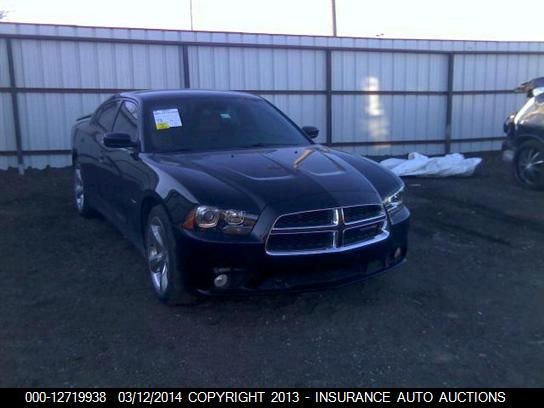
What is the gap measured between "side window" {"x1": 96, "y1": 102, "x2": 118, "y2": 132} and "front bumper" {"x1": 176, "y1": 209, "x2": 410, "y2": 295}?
2.48 meters

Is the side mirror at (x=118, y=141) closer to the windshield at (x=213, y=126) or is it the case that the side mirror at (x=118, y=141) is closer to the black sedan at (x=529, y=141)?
the windshield at (x=213, y=126)

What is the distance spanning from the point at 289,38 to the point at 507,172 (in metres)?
4.98

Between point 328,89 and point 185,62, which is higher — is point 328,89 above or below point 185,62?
below

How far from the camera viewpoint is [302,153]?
4984mm

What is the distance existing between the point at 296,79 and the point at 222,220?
8.86 metres

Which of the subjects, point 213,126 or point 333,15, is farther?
point 333,15

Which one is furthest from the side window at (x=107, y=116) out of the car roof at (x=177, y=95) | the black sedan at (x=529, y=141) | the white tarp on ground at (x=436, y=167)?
the black sedan at (x=529, y=141)

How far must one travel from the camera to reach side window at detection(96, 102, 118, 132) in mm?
6035

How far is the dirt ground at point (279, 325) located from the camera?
11.3ft

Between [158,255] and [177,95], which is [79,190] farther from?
[158,255]

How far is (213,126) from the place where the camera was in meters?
5.25

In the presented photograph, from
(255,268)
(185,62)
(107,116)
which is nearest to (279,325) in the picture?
(255,268)

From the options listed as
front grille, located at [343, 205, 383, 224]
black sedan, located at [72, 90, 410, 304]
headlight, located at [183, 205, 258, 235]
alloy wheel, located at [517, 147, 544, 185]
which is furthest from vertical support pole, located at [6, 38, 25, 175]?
alloy wheel, located at [517, 147, 544, 185]
